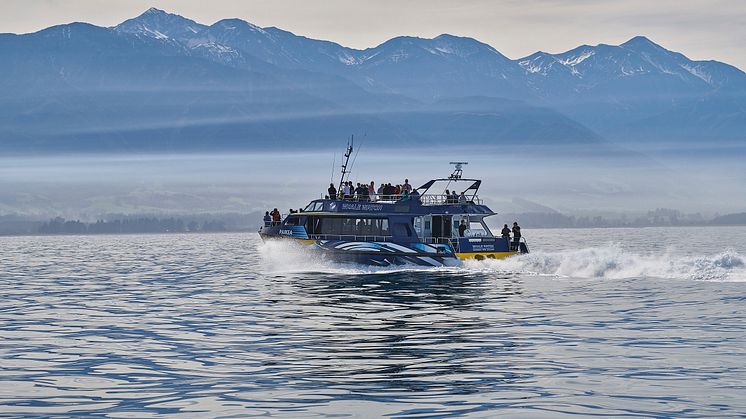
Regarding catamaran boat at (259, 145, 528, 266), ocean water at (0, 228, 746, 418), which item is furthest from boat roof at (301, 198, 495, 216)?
ocean water at (0, 228, 746, 418)

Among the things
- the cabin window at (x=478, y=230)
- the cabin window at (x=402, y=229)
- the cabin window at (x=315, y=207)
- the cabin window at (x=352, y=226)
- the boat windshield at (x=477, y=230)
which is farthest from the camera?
the cabin window at (x=315, y=207)

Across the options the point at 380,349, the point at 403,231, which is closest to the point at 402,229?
the point at 403,231

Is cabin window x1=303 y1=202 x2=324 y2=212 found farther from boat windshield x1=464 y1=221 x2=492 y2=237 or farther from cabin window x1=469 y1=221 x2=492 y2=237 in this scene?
cabin window x1=469 y1=221 x2=492 y2=237

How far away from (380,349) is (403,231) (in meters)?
34.5

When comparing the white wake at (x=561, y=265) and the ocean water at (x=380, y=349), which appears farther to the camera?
the white wake at (x=561, y=265)

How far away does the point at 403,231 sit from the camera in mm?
61594

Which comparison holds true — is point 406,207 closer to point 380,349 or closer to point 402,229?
point 402,229

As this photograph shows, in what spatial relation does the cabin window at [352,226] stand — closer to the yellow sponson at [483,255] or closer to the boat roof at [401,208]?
the boat roof at [401,208]

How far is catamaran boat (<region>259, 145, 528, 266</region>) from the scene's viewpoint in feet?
200

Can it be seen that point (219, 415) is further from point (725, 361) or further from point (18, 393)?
point (725, 361)

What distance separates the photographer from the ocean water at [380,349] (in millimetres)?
20094

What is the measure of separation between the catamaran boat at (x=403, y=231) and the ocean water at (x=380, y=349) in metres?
8.45

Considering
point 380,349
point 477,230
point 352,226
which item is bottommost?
point 380,349

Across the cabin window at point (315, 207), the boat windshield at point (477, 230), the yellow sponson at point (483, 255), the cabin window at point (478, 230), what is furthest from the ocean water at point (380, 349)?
the cabin window at point (315, 207)
